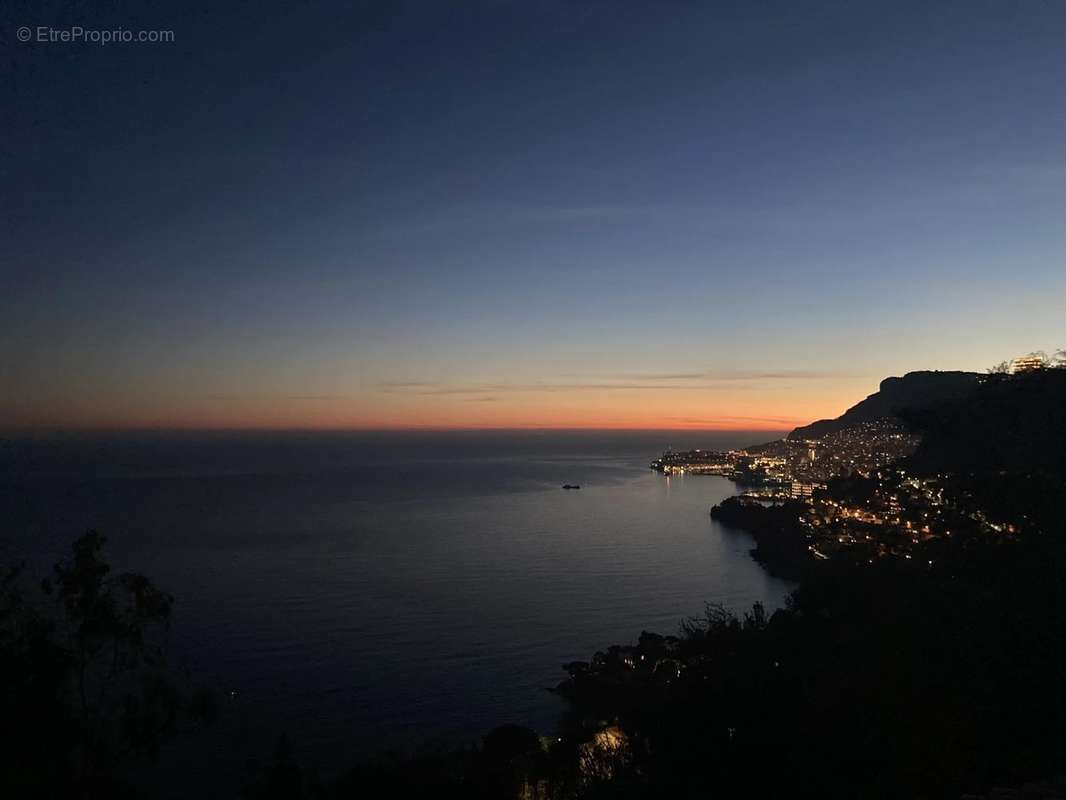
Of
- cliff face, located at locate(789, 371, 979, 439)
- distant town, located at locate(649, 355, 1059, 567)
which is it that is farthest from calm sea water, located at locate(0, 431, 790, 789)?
cliff face, located at locate(789, 371, 979, 439)

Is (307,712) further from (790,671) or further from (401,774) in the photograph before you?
(790,671)

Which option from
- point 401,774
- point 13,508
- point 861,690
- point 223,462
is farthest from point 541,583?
point 223,462

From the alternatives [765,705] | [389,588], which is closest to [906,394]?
[389,588]

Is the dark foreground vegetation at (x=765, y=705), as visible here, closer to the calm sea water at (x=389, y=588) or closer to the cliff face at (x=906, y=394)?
the calm sea water at (x=389, y=588)

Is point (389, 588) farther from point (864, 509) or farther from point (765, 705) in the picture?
point (864, 509)

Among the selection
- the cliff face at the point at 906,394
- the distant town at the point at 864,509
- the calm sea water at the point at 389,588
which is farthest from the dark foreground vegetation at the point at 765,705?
the cliff face at the point at 906,394

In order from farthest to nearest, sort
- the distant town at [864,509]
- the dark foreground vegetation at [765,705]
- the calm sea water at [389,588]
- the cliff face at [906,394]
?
the cliff face at [906,394]
the distant town at [864,509]
the calm sea water at [389,588]
the dark foreground vegetation at [765,705]
